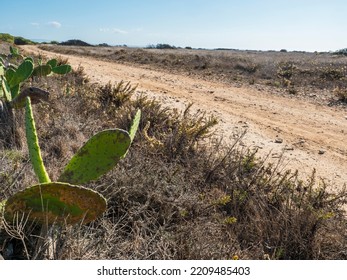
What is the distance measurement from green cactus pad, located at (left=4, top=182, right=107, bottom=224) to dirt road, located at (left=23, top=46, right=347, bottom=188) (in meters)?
2.32

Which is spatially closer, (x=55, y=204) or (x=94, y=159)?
(x=55, y=204)

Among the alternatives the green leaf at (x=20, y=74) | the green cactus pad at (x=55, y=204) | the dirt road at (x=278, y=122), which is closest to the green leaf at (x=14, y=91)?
the green leaf at (x=20, y=74)

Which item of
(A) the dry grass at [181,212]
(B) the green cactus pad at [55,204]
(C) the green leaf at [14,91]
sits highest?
(C) the green leaf at [14,91]

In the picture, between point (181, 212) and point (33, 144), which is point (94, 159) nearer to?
point (33, 144)

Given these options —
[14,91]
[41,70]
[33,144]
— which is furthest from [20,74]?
[33,144]

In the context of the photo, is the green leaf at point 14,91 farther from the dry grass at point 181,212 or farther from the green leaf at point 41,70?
the green leaf at point 41,70

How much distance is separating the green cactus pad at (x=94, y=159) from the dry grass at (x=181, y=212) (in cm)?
35

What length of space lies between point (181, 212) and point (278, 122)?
426 cm

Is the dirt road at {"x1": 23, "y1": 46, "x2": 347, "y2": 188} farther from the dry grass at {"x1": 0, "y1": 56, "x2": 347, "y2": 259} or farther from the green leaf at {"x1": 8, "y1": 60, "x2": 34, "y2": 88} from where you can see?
the green leaf at {"x1": 8, "y1": 60, "x2": 34, "y2": 88}

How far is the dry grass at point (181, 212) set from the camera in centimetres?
219

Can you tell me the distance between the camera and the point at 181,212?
2.67m

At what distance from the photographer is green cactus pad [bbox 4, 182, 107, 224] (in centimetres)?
191

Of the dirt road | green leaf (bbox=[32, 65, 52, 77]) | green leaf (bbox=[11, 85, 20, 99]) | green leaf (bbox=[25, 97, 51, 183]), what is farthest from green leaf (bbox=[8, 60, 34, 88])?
the dirt road

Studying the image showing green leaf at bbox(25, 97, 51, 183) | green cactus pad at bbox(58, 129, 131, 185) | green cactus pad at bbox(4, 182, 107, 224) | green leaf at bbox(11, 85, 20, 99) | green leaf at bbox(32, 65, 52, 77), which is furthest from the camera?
green leaf at bbox(32, 65, 52, 77)
